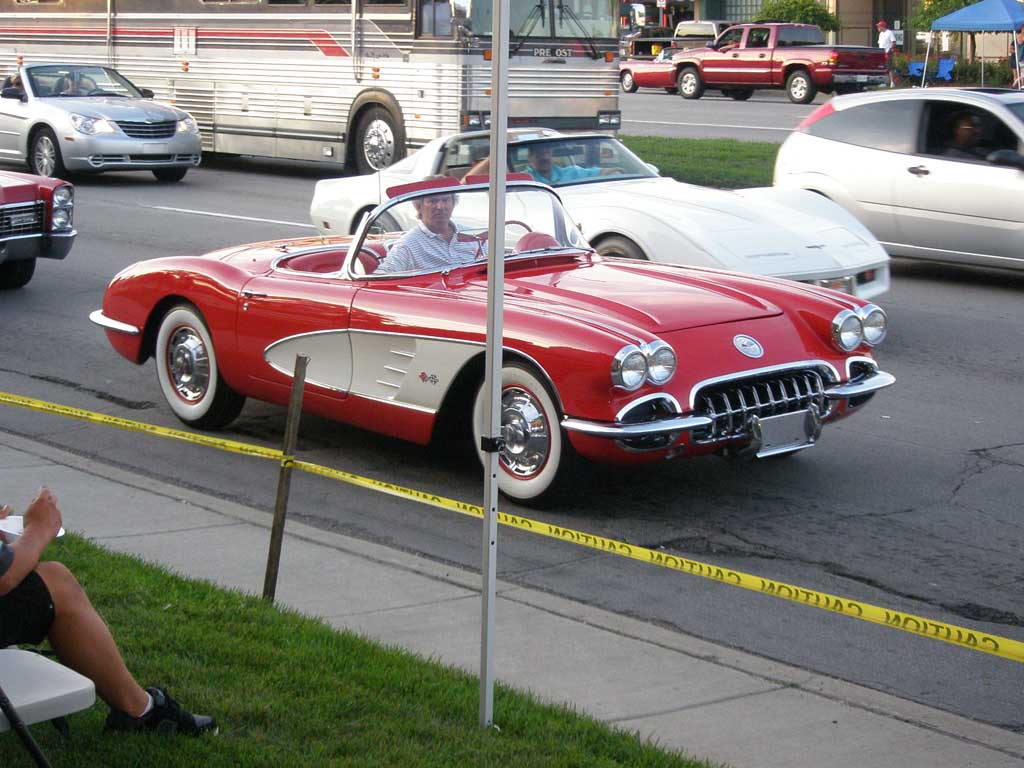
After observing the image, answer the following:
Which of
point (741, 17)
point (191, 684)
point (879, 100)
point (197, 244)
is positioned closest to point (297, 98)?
point (197, 244)

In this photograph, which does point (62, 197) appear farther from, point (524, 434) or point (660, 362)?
point (660, 362)

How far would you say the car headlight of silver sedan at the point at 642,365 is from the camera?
6297mm

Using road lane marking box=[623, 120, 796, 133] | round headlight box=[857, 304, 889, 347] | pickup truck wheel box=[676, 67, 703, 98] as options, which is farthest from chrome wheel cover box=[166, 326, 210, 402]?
pickup truck wheel box=[676, 67, 703, 98]

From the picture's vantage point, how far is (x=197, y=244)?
14977mm

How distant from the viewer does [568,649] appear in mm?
5121

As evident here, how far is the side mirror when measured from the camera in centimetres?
1219

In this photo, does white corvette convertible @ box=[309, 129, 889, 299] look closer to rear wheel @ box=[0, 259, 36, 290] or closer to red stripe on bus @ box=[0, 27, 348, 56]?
rear wheel @ box=[0, 259, 36, 290]

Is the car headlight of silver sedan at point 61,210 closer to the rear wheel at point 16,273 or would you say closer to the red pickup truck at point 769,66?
the rear wheel at point 16,273

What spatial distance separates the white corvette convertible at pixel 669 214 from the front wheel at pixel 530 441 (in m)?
3.36

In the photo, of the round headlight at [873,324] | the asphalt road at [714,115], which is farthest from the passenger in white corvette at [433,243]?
the asphalt road at [714,115]

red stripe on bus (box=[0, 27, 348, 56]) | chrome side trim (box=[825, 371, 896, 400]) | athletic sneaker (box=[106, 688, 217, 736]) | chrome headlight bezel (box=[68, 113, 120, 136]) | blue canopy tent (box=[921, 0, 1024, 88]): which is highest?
blue canopy tent (box=[921, 0, 1024, 88])

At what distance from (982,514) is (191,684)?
3891 millimetres

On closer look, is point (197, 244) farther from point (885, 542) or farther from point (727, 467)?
point (885, 542)

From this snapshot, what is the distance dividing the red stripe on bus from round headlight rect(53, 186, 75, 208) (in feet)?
27.2
